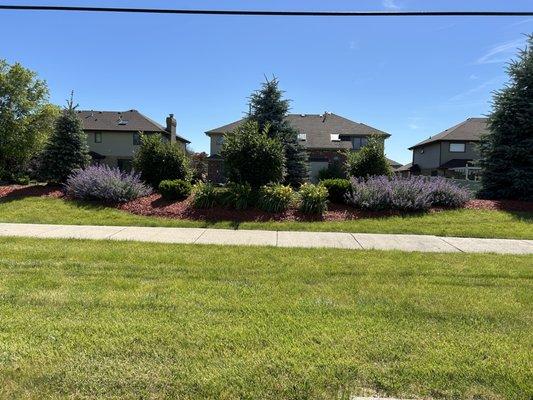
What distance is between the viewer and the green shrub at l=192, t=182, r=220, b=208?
13.4 meters

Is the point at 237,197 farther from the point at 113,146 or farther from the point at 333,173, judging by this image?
the point at 113,146

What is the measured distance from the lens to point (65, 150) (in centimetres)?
1773

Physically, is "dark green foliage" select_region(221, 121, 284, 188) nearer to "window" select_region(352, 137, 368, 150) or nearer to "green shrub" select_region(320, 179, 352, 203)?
"green shrub" select_region(320, 179, 352, 203)

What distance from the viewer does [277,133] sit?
19.2 m

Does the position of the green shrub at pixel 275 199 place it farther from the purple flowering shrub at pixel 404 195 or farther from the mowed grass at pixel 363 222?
the purple flowering shrub at pixel 404 195

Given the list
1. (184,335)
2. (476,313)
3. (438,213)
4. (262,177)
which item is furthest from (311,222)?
(184,335)

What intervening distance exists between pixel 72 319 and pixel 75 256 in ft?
10.4

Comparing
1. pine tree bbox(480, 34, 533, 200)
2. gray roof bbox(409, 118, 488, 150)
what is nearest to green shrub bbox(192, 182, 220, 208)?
pine tree bbox(480, 34, 533, 200)

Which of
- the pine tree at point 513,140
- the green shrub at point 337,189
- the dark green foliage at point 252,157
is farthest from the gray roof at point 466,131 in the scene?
the dark green foliage at point 252,157

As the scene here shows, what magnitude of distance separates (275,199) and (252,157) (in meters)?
1.77

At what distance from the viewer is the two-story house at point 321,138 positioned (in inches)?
1332

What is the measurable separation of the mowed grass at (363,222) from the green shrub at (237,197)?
54.4 inches

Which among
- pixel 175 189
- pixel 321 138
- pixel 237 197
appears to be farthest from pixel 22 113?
pixel 321 138

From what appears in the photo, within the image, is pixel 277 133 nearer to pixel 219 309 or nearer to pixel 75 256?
pixel 75 256
